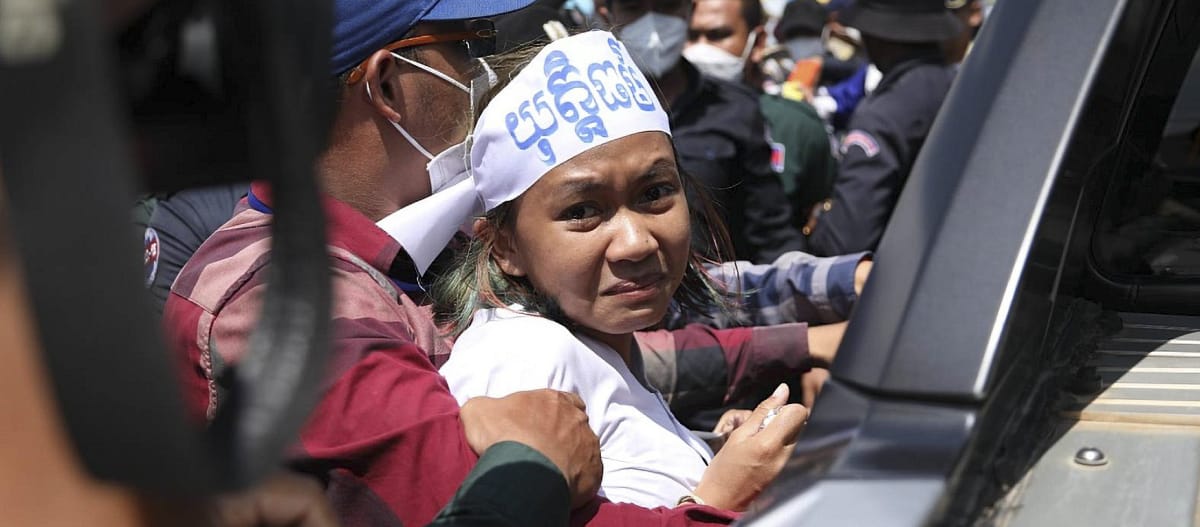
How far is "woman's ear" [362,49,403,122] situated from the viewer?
2.29m

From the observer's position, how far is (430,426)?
1.66 metres

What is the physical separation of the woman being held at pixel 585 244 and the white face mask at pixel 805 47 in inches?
335

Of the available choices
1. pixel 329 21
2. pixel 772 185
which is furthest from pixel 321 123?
pixel 772 185

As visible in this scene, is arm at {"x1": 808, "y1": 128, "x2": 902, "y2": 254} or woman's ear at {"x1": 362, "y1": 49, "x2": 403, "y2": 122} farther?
arm at {"x1": 808, "y1": 128, "x2": 902, "y2": 254}

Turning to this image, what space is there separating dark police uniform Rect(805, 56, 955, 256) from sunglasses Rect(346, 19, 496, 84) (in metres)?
2.56

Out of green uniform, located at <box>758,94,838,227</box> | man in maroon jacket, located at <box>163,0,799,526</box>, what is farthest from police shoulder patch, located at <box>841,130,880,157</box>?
man in maroon jacket, located at <box>163,0,799,526</box>

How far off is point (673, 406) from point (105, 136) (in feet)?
6.89

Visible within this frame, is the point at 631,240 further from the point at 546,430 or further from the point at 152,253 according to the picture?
the point at 152,253

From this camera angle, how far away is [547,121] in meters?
2.10

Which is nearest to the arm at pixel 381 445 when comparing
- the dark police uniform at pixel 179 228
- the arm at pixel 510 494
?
the arm at pixel 510 494

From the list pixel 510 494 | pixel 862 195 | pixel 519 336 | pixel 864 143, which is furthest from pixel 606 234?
pixel 864 143

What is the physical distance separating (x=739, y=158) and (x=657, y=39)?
0.70m

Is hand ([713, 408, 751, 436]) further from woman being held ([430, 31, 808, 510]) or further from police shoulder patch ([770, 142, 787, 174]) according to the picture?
police shoulder patch ([770, 142, 787, 174])

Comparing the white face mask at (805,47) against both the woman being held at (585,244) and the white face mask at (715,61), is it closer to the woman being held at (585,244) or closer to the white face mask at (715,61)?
the white face mask at (715,61)
